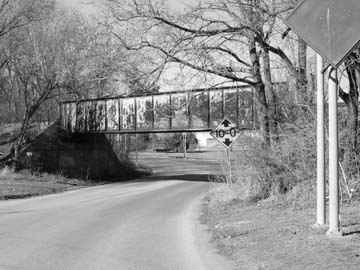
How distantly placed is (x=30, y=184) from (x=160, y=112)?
323 inches

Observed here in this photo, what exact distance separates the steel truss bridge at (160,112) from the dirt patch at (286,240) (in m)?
10.6

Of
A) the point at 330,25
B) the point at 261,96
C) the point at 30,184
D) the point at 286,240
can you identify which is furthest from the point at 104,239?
the point at 30,184

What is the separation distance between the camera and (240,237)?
973cm

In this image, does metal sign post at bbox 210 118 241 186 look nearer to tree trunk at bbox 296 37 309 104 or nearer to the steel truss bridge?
tree trunk at bbox 296 37 309 104

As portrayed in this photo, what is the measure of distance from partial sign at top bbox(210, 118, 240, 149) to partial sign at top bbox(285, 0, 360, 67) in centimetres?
962

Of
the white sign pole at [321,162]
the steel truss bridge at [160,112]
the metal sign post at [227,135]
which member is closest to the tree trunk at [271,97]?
the metal sign post at [227,135]

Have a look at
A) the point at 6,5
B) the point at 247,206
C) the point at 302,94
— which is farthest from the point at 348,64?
the point at 6,5

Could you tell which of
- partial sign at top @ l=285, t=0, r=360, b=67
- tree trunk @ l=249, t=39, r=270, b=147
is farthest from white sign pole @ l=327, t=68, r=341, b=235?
tree trunk @ l=249, t=39, r=270, b=147

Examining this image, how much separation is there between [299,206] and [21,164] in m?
22.5

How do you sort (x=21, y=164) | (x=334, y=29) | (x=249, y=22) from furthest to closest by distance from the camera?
(x=21, y=164) → (x=249, y=22) → (x=334, y=29)

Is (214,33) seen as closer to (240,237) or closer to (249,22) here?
(249,22)

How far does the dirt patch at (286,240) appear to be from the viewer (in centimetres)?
689

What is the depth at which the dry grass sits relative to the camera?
2370 cm

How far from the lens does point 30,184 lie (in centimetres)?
2683
